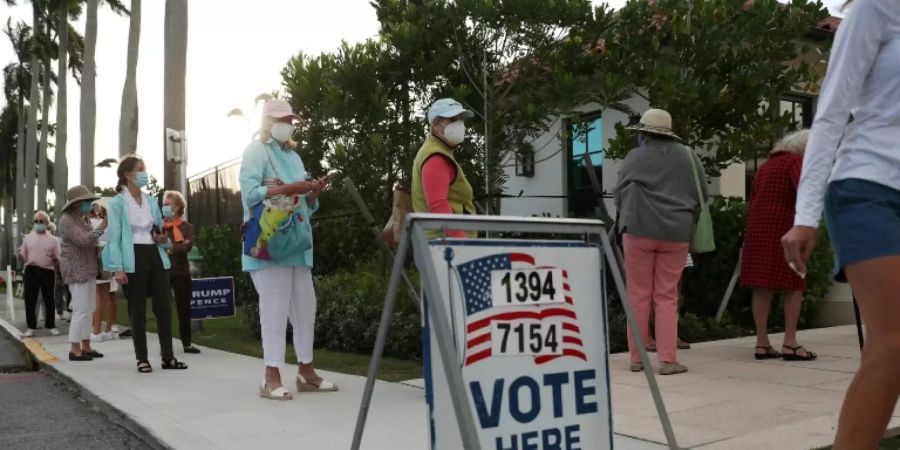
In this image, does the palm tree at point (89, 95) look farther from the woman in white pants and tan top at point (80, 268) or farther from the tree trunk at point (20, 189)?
the tree trunk at point (20, 189)

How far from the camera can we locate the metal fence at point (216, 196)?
60.0 feet

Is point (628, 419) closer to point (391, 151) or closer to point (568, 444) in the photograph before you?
point (568, 444)

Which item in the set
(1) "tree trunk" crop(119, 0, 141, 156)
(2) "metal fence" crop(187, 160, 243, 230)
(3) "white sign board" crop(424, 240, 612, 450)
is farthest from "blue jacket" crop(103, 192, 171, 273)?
(1) "tree trunk" crop(119, 0, 141, 156)

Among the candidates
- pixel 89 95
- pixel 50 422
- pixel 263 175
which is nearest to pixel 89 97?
pixel 89 95

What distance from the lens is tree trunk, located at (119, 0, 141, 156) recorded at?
19.6 meters

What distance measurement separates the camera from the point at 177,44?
12.7m

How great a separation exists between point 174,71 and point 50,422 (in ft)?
25.2

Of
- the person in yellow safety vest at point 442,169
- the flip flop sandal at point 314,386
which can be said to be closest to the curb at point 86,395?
the flip flop sandal at point 314,386

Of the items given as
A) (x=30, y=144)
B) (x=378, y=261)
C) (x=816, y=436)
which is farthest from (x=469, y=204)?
(x=30, y=144)

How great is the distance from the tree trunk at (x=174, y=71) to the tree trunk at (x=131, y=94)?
23.7 ft

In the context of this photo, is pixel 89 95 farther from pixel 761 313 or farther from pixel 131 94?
pixel 761 313

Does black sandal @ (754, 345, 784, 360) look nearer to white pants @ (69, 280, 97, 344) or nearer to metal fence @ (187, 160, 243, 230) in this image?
white pants @ (69, 280, 97, 344)

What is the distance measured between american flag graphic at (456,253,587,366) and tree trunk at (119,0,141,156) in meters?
18.0

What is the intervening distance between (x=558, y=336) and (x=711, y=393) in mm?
2748
